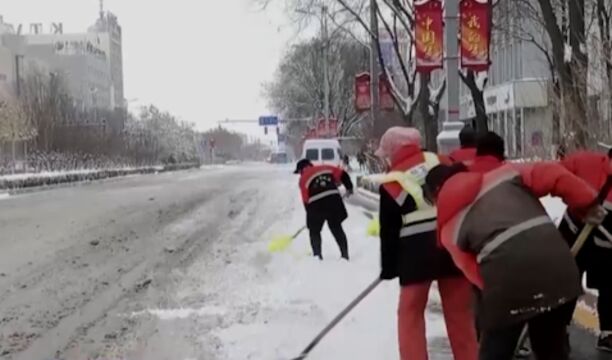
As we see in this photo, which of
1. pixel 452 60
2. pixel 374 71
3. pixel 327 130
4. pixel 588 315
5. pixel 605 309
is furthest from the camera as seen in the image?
pixel 327 130

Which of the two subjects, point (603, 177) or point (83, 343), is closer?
point (603, 177)

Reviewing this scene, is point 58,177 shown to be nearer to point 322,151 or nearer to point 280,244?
point 322,151

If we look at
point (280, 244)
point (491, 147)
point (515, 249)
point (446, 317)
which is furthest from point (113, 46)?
point (515, 249)

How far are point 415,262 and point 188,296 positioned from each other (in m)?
5.39

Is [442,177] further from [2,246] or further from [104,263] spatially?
[2,246]

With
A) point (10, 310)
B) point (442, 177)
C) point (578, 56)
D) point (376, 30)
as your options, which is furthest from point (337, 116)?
point (442, 177)

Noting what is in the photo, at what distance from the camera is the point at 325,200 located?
13.0 meters

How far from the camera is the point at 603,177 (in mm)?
6812

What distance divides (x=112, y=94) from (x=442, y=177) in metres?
168

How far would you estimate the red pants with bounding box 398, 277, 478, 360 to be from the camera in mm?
5926

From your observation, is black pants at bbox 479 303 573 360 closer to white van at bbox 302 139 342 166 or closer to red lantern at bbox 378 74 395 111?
red lantern at bbox 378 74 395 111

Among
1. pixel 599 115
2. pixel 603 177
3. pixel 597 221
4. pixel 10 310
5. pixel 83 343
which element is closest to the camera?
pixel 597 221

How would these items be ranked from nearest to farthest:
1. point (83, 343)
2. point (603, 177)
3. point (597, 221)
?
point (597, 221) < point (603, 177) < point (83, 343)

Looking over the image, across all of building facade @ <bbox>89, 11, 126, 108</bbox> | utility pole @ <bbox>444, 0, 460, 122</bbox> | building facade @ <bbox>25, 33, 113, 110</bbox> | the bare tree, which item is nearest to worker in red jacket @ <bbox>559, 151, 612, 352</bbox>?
utility pole @ <bbox>444, 0, 460, 122</bbox>
